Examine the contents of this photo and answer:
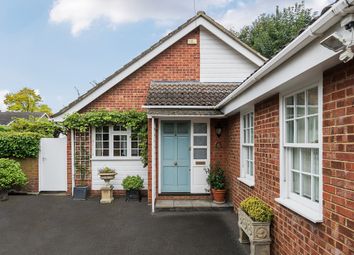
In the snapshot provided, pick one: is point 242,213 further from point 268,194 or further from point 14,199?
point 14,199

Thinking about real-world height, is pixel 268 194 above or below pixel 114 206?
above

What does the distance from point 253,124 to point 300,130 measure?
2051 mm

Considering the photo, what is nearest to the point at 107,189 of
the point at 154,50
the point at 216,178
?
the point at 216,178

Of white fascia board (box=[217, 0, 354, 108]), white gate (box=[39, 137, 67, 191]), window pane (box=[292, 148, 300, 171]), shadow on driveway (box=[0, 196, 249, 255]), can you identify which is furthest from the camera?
white gate (box=[39, 137, 67, 191])

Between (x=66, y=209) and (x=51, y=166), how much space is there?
2.68 metres

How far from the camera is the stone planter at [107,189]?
30.4 ft

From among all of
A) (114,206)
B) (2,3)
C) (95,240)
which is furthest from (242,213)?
(2,3)

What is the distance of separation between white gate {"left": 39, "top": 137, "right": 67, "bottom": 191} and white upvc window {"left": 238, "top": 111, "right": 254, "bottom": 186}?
6.71 m

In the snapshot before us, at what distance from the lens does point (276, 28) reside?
23828 mm

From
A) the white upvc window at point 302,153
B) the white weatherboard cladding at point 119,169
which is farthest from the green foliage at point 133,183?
the white upvc window at point 302,153

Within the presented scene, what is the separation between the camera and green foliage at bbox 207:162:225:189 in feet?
27.5

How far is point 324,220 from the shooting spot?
10.8ft

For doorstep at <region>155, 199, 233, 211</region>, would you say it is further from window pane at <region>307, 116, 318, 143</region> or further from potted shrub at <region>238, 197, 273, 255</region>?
window pane at <region>307, 116, 318, 143</region>

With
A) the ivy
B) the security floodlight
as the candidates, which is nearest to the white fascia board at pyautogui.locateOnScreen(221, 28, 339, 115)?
the security floodlight
